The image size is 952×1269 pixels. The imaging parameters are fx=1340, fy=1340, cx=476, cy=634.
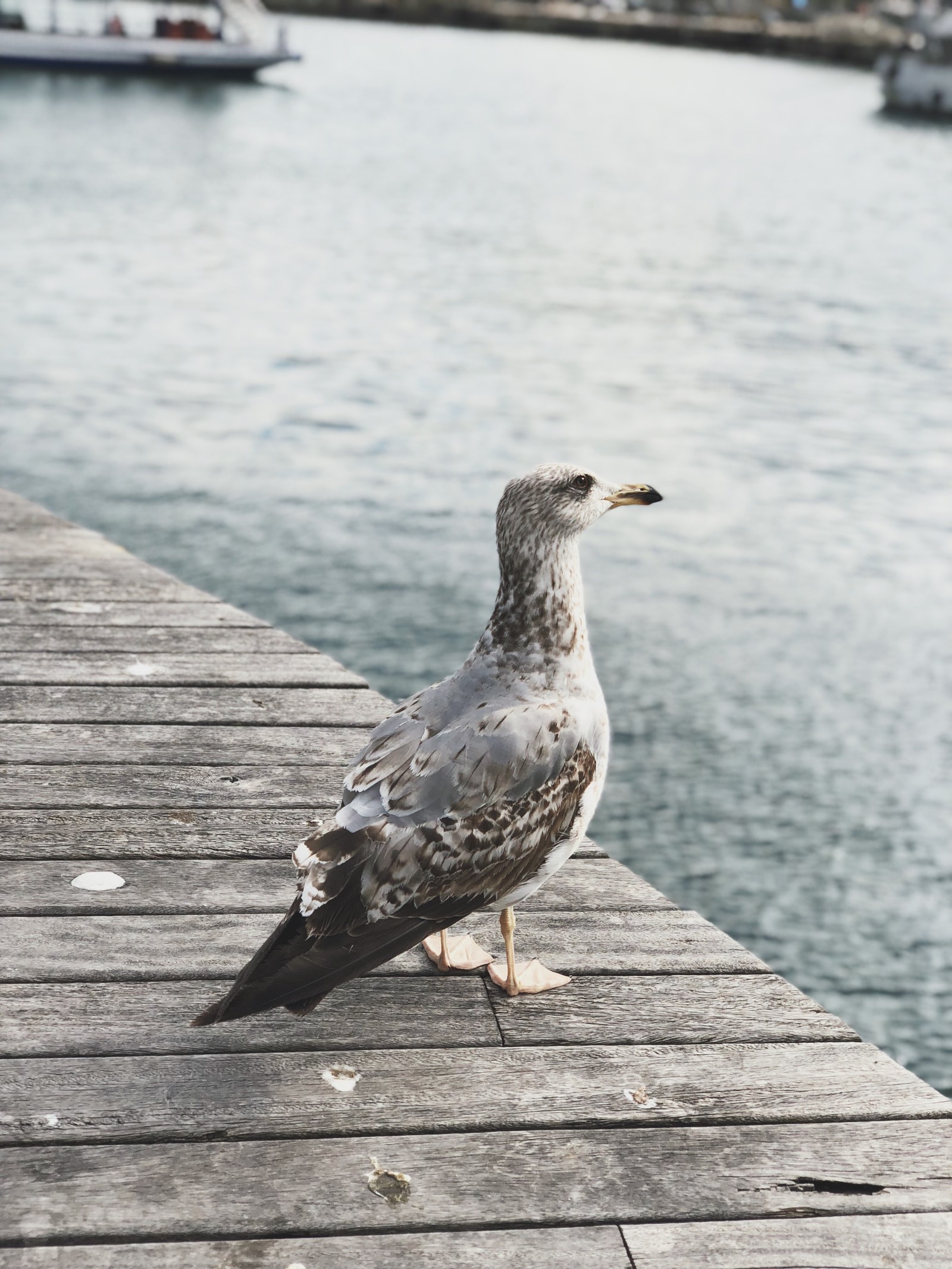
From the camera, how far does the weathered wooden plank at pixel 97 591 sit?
548cm

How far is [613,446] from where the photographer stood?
51.1 ft

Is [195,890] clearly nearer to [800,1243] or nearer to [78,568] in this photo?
[800,1243]

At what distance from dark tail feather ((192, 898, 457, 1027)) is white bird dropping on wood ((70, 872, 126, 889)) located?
0.70 m

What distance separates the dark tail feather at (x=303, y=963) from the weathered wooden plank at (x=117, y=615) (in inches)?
103

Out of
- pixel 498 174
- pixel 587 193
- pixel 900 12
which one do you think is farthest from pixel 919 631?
pixel 900 12

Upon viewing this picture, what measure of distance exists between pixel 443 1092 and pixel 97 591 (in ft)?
10.8

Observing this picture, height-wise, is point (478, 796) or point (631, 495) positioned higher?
point (631, 495)

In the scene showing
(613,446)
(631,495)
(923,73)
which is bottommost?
(613,446)

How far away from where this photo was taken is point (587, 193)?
123 feet

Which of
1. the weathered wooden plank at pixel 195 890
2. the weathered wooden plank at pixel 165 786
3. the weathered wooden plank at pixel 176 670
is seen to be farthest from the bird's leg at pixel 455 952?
the weathered wooden plank at pixel 176 670

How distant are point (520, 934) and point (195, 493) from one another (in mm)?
10065

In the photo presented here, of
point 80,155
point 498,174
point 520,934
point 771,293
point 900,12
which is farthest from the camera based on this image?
point 900,12

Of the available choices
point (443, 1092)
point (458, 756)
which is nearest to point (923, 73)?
point (458, 756)

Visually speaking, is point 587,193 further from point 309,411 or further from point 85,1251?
point 85,1251
